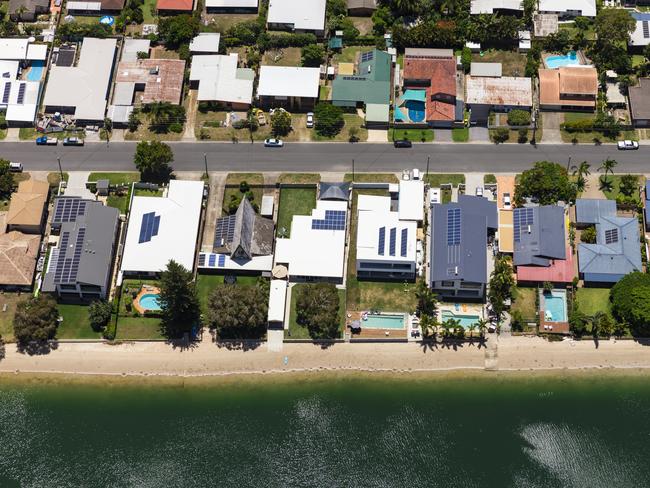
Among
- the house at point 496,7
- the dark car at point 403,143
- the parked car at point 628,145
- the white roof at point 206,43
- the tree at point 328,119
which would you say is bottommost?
the dark car at point 403,143

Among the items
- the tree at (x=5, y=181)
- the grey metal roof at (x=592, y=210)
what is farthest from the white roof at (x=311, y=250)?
the tree at (x=5, y=181)

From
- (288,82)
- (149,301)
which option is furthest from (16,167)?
(288,82)

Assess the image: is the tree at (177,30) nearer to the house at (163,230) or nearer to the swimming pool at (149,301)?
the house at (163,230)

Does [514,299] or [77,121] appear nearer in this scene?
[514,299]

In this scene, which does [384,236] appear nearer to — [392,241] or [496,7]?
[392,241]

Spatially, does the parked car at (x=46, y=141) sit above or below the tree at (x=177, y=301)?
above

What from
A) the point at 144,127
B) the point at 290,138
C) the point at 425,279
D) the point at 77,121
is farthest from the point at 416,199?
the point at 77,121

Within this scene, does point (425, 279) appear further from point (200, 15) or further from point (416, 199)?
point (200, 15)

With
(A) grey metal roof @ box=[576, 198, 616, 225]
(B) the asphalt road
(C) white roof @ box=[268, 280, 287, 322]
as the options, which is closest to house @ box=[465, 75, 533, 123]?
(B) the asphalt road
